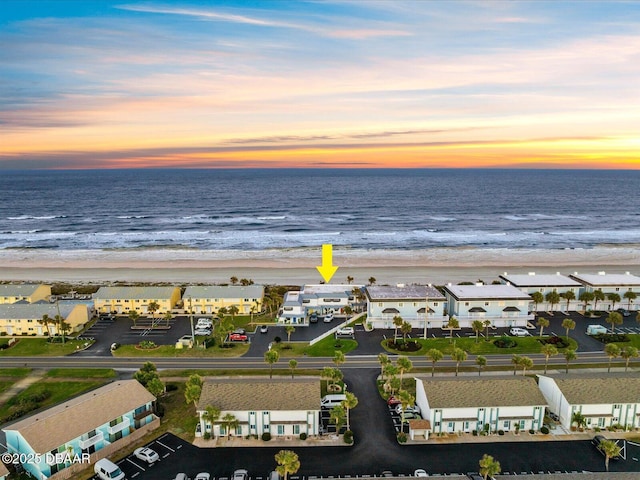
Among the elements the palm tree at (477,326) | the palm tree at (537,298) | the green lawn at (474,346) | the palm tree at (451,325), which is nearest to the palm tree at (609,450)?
the green lawn at (474,346)

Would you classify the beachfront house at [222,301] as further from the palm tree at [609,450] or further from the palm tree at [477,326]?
the palm tree at [609,450]

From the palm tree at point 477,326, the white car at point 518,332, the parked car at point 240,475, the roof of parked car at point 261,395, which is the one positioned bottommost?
the parked car at point 240,475

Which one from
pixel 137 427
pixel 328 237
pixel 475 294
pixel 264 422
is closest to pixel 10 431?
pixel 137 427

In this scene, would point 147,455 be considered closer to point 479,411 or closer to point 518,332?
point 479,411

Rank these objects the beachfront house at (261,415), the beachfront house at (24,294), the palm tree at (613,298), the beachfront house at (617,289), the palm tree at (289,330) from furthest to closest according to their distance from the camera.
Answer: the beachfront house at (24,294), the beachfront house at (617,289), the palm tree at (613,298), the palm tree at (289,330), the beachfront house at (261,415)

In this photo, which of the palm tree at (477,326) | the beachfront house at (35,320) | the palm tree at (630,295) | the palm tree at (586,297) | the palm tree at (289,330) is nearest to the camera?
the palm tree at (477,326)

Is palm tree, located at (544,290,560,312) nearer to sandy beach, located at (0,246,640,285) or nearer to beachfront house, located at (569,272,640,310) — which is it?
beachfront house, located at (569,272,640,310)
